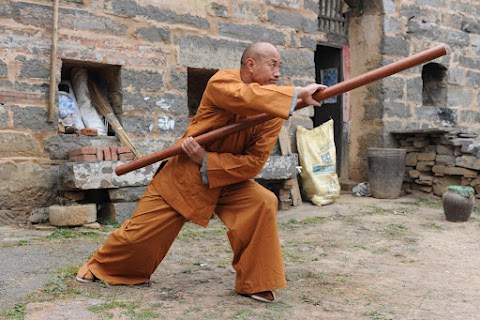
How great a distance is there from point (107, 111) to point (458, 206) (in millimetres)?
3704

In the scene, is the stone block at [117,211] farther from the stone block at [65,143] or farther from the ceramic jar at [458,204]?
the ceramic jar at [458,204]

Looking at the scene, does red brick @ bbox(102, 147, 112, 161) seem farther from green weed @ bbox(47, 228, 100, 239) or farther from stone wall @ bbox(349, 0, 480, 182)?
stone wall @ bbox(349, 0, 480, 182)

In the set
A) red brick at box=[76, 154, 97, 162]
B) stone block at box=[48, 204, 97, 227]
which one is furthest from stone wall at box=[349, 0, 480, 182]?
stone block at box=[48, 204, 97, 227]

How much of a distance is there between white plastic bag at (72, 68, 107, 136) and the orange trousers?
2396 millimetres

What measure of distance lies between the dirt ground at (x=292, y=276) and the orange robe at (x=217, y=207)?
146 millimetres

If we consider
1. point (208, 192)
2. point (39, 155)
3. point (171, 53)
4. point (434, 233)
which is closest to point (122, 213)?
point (39, 155)

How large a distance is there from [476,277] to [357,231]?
60.6 inches

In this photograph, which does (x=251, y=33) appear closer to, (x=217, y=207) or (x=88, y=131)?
(x=88, y=131)

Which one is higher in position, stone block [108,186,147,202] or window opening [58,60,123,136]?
window opening [58,60,123,136]

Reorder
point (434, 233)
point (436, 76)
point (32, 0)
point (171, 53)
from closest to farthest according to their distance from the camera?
point (32, 0)
point (434, 233)
point (171, 53)
point (436, 76)

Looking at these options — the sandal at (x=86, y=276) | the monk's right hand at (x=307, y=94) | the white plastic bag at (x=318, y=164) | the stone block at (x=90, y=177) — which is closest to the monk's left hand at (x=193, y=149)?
the monk's right hand at (x=307, y=94)

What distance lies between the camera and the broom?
497 centimetres

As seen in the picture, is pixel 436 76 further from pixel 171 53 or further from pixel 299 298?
pixel 299 298

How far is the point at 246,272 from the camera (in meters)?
2.73
